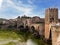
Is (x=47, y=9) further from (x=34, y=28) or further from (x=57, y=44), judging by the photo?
(x=57, y=44)

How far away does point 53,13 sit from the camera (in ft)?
75.9

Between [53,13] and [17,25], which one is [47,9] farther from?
[17,25]

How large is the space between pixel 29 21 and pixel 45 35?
1249 centimetres

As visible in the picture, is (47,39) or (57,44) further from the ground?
(57,44)

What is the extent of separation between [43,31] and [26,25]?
1150 cm

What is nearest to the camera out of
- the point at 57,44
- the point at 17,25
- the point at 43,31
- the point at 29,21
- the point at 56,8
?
the point at 57,44

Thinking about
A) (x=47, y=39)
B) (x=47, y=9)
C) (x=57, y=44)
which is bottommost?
(x=47, y=39)

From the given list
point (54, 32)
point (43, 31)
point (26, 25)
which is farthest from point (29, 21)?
point (54, 32)

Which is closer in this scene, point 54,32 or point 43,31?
point 54,32

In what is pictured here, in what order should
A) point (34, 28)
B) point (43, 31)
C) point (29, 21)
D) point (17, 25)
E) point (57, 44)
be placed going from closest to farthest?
point (57, 44)
point (43, 31)
point (34, 28)
point (29, 21)
point (17, 25)

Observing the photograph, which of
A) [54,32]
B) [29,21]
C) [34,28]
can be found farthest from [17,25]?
[54,32]

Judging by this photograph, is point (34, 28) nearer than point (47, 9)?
No

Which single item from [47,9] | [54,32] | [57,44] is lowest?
[57,44]

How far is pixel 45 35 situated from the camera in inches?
942
